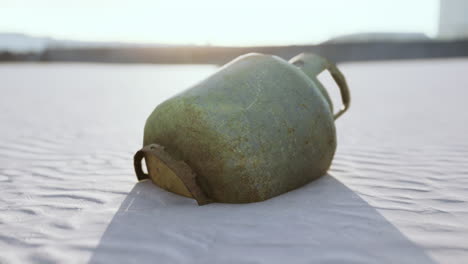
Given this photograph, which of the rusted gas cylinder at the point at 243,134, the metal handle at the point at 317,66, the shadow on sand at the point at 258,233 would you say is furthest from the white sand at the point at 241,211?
the metal handle at the point at 317,66

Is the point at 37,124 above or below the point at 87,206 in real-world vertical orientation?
below

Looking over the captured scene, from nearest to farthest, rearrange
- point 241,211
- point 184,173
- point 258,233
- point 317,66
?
point 258,233 → point 241,211 → point 184,173 → point 317,66

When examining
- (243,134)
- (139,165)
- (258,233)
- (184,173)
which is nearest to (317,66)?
(243,134)

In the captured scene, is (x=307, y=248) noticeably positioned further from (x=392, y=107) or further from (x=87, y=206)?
(x=392, y=107)

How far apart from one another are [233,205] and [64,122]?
189 inches

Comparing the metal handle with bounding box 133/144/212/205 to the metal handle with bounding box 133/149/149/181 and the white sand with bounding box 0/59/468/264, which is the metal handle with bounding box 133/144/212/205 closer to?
the white sand with bounding box 0/59/468/264

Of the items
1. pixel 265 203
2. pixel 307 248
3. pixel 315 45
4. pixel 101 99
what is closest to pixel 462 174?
pixel 265 203

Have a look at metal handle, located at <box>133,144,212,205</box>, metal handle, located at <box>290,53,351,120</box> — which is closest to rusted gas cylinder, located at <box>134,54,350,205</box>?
metal handle, located at <box>133,144,212,205</box>

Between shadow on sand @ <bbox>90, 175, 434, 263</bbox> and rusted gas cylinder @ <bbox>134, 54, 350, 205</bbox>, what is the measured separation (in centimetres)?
14

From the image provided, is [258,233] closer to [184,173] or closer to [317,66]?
[184,173]

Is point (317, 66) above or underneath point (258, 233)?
above

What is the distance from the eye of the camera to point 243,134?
107 inches

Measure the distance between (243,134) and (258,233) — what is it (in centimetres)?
63

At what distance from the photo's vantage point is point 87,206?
2.95m
